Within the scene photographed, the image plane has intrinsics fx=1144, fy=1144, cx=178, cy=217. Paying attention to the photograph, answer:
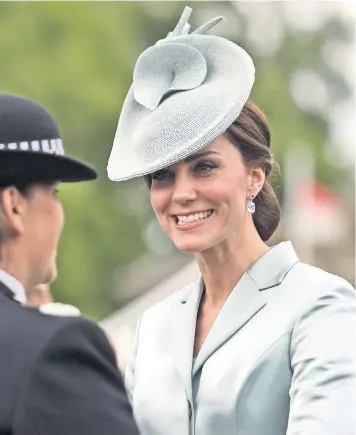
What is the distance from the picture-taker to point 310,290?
298cm

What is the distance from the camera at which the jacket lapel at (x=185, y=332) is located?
3.08 metres

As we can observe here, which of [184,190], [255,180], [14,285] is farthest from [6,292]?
[255,180]

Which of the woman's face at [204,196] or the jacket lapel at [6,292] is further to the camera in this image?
the woman's face at [204,196]

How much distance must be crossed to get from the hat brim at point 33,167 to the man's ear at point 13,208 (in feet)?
0.08

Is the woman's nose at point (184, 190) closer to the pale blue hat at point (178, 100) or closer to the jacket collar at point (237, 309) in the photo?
the pale blue hat at point (178, 100)

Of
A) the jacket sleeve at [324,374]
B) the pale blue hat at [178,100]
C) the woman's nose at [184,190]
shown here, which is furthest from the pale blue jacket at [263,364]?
the pale blue hat at [178,100]

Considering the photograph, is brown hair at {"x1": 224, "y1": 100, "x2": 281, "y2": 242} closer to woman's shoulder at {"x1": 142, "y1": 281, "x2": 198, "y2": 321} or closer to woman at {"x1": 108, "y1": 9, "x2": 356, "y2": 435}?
woman at {"x1": 108, "y1": 9, "x2": 356, "y2": 435}

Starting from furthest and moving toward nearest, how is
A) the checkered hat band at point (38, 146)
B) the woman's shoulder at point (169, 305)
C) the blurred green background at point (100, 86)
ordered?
the blurred green background at point (100, 86) → the woman's shoulder at point (169, 305) → the checkered hat band at point (38, 146)

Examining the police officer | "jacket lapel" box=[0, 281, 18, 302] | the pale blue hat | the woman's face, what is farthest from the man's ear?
the woman's face

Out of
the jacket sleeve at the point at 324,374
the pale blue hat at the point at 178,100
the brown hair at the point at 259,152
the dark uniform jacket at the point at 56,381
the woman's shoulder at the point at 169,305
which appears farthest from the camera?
the woman's shoulder at the point at 169,305

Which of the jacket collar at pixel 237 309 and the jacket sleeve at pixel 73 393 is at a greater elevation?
the jacket sleeve at pixel 73 393

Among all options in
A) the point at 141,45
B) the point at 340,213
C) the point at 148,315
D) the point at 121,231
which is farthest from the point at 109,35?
the point at 148,315

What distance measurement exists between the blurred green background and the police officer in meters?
13.0

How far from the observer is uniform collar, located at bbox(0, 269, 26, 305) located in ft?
8.25
